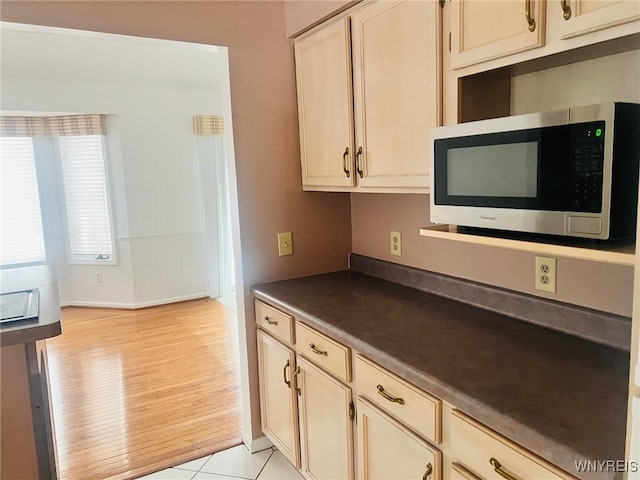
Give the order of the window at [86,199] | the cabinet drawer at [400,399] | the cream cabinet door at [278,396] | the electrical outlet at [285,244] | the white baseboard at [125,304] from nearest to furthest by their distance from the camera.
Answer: the cabinet drawer at [400,399] → the cream cabinet door at [278,396] → the electrical outlet at [285,244] → the window at [86,199] → the white baseboard at [125,304]

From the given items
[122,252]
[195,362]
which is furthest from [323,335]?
[122,252]

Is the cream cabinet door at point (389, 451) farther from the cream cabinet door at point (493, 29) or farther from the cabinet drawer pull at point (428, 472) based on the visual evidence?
the cream cabinet door at point (493, 29)

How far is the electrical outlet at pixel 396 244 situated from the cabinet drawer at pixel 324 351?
2.06 ft

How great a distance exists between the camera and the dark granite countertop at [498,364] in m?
0.96

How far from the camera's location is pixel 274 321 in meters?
2.14

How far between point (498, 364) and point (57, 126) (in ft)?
17.1

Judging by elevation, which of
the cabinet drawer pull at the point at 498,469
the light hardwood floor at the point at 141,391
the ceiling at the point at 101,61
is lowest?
the light hardwood floor at the point at 141,391

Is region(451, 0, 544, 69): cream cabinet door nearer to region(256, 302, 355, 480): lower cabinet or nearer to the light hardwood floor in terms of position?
region(256, 302, 355, 480): lower cabinet

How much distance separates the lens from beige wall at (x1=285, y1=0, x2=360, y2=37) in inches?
75.9

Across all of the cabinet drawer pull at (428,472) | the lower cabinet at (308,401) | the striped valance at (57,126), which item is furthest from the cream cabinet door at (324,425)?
the striped valance at (57,126)

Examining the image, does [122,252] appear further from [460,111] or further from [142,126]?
[460,111]

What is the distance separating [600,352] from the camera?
135 centimetres

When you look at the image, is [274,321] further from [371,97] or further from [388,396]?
[371,97]

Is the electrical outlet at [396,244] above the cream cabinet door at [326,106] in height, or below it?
below
